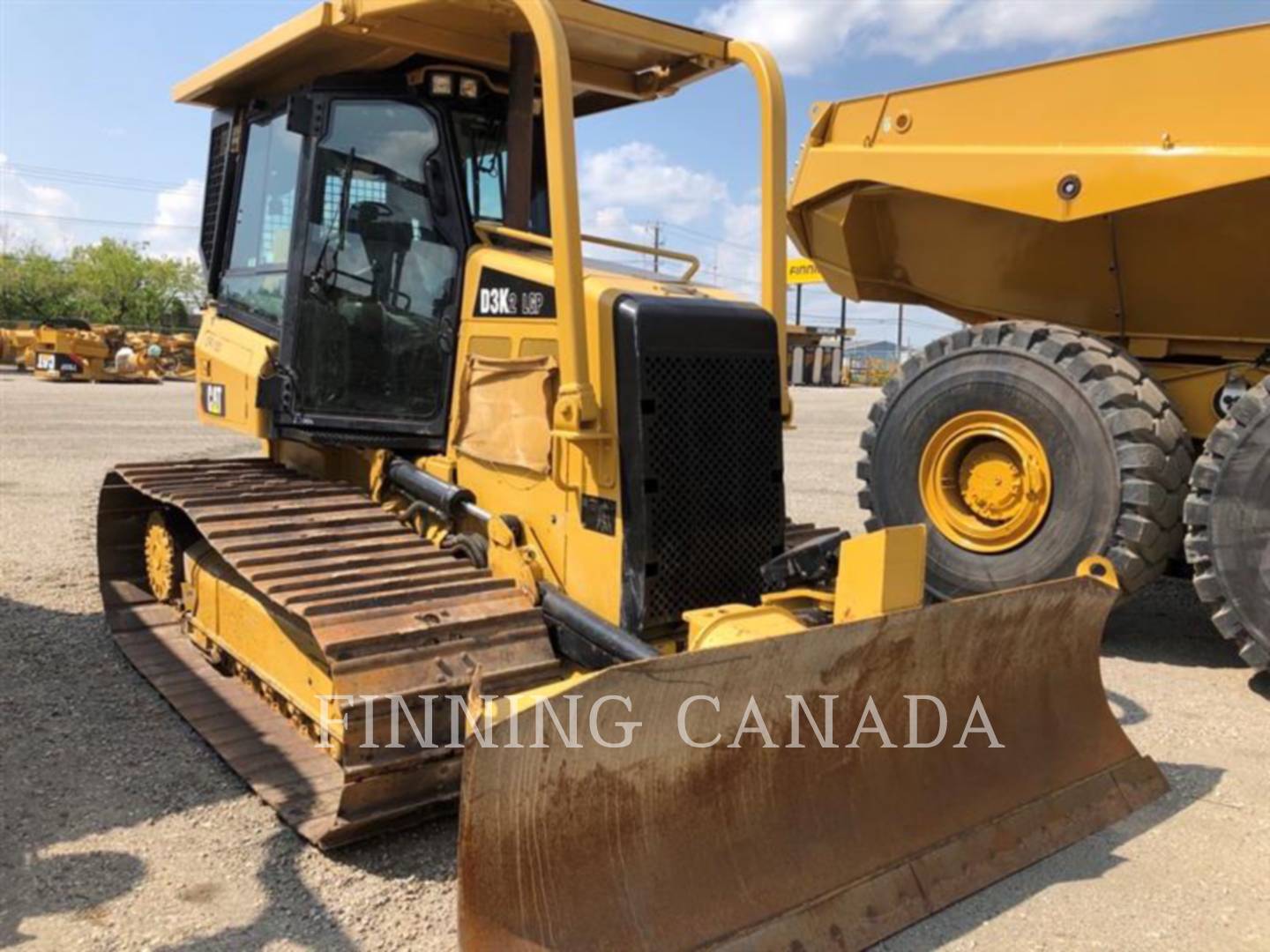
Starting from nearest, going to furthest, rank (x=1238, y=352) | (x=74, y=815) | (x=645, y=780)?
(x=645, y=780), (x=74, y=815), (x=1238, y=352)

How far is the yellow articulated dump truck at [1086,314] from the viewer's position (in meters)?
4.59

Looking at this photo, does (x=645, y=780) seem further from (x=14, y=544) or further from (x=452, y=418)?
(x=14, y=544)

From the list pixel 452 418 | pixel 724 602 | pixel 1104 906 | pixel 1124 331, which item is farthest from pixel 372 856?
pixel 1124 331

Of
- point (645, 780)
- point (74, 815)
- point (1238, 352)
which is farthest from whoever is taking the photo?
point (1238, 352)

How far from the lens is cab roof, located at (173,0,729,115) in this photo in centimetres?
370

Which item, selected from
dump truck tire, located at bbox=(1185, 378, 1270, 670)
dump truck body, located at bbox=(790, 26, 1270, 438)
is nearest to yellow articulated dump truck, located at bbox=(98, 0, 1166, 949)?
dump truck tire, located at bbox=(1185, 378, 1270, 670)

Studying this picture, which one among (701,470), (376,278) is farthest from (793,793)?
(376,278)

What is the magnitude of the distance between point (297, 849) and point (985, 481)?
375 centimetres

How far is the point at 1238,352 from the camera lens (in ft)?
17.7

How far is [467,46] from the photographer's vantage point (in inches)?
162

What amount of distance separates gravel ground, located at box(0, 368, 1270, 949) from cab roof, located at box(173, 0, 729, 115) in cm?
278

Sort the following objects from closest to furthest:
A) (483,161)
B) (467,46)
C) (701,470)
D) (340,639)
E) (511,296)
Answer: (340,639)
(701,470)
(511,296)
(467,46)
(483,161)

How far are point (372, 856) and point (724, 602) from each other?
1.46 m

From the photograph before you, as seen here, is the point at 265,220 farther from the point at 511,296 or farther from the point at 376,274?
the point at 511,296
